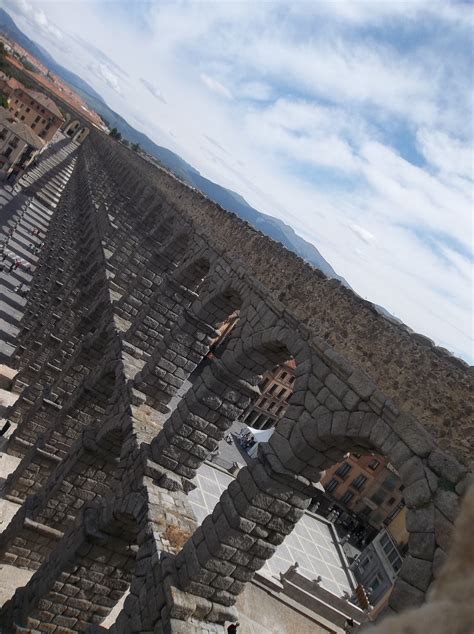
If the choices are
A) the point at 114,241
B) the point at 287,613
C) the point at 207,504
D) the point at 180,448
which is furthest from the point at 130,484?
the point at 114,241

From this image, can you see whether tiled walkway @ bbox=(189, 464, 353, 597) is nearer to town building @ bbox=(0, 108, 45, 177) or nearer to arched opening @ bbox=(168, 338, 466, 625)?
arched opening @ bbox=(168, 338, 466, 625)

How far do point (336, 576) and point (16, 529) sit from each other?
16114mm

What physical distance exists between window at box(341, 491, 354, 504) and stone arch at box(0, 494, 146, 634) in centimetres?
2946

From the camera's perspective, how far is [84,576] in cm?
1002

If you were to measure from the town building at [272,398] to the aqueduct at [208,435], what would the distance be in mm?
25939

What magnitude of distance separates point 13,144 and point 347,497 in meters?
50.3

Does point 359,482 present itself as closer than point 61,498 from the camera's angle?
No

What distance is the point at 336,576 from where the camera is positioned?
2325 centimetres

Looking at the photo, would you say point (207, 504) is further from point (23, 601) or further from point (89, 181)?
point (89, 181)

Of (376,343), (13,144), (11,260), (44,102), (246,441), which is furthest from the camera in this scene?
(44,102)

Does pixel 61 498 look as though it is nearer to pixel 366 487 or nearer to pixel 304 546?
pixel 304 546

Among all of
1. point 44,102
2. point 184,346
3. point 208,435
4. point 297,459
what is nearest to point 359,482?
point 184,346

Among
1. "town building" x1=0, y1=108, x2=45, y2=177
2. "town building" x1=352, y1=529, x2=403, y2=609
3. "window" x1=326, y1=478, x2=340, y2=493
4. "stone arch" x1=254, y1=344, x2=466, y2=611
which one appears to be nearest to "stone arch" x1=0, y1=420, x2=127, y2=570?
"stone arch" x1=254, y1=344, x2=466, y2=611

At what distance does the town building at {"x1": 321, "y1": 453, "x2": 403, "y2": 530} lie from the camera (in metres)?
36.8
